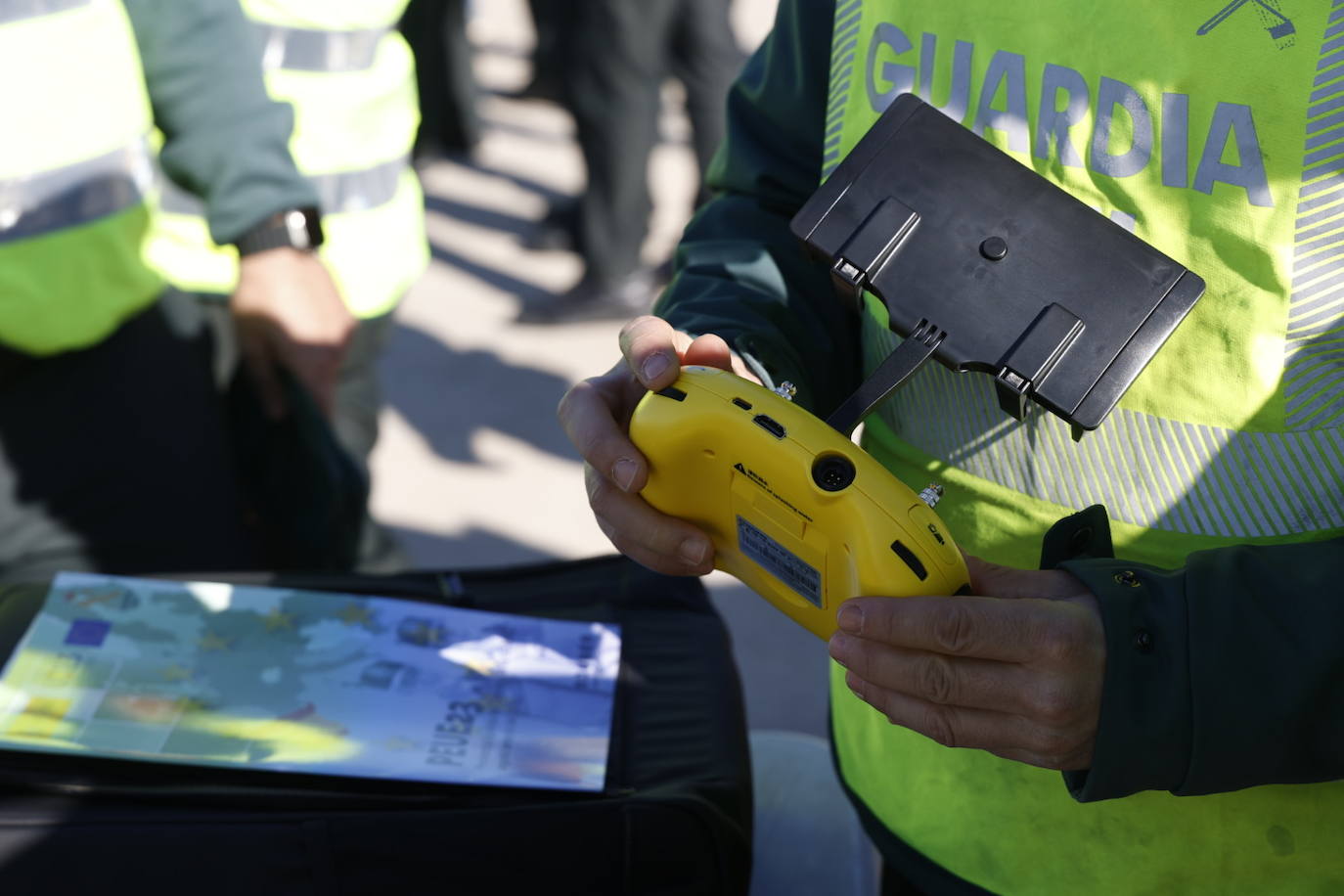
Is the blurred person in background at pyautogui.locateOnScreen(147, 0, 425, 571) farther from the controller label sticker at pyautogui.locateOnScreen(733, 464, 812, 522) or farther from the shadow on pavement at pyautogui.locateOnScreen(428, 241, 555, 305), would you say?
the shadow on pavement at pyautogui.locateOnScreen(428, 241, 555, 305)

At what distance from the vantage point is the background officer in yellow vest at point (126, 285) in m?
1.58

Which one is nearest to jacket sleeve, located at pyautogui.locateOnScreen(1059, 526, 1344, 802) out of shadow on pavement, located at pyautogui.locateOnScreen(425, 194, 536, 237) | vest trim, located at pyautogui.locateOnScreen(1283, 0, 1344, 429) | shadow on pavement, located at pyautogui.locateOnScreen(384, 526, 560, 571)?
vest trim, located at pyautogui.locateOnScreen(1283, 0, 1344, 429)

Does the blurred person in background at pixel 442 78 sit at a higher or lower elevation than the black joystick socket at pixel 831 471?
lower

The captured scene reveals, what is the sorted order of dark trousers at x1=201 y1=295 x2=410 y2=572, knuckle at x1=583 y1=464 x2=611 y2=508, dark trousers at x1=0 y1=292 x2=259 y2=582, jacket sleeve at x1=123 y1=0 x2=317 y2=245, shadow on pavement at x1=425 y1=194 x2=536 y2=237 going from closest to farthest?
knuckle at x1=583 y1=464 x2=611 y2=508 < dark trousers at x1=0 y1=292 x2=259 y2=582 < jacket sleeve at x1=123 y1=0 x2=317 y2=245 < dark trousers at x1=201 y1=295 x2=410 y2=572 < shadow on pavement at x1=425 y1=194 x2=536 y2=237

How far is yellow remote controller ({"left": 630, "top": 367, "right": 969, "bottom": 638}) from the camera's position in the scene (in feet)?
2.75

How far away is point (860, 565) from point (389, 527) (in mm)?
2523

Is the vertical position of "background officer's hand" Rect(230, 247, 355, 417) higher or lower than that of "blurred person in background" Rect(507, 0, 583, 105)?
higher

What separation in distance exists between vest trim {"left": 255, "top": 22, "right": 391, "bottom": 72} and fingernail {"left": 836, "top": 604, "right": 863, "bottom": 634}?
1749 mm

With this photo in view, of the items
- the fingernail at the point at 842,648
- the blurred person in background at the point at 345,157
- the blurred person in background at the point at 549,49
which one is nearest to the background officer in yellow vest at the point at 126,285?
the blurred person in background at the point at 345,157

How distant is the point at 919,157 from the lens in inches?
36.1

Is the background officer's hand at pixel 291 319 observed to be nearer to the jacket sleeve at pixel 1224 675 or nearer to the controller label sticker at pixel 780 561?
the controller label sticker at pixel 780 561

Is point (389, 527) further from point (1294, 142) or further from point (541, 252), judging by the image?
point (1294, 142)

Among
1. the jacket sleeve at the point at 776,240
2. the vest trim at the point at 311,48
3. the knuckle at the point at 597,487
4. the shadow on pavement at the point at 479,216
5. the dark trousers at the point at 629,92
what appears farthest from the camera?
the shadow on pavement at the point at 479,216

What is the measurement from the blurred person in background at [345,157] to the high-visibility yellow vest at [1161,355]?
1.39 metres
